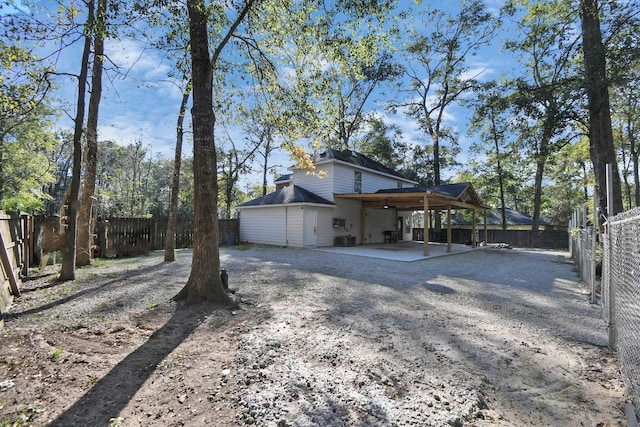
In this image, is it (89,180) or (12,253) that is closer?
(12,253)

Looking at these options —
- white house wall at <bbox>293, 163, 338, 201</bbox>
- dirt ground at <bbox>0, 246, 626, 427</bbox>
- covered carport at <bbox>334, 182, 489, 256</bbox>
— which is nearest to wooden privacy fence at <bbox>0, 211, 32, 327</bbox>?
dirt ground at <bbox>0, 246, 626, 427</bbox>

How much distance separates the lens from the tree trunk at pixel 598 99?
28.3 ft

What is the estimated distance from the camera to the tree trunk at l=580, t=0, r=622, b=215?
340 inches

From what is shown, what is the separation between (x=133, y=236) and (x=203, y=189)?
9.89 meters

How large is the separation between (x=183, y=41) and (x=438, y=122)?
2247 cm

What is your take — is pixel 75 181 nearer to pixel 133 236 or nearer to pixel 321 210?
pixel 133 236

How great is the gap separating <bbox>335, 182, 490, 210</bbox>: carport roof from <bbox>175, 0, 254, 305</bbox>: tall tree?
372 inches

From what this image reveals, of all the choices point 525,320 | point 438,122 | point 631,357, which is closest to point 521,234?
point 438,122

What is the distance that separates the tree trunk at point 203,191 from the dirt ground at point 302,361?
0.37m

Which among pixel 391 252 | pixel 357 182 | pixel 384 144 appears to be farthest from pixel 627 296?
pixel 384 144

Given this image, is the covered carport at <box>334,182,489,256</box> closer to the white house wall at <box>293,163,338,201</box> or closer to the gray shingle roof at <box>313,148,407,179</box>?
the white house wall at <box>293,163,338,201</box>

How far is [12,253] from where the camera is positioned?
5.62 metres

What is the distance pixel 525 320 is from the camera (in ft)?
15.3

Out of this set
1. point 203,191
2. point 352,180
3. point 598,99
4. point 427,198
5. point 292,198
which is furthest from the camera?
point 352,180
